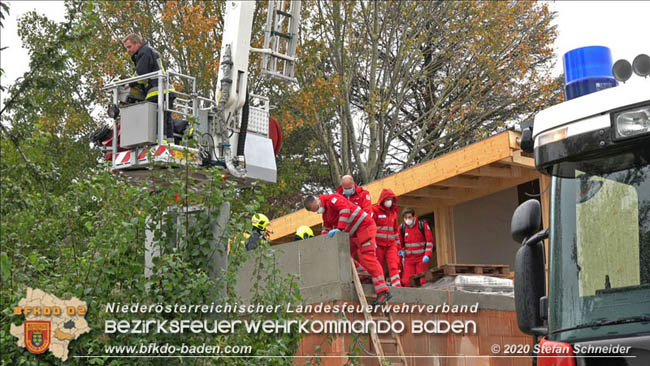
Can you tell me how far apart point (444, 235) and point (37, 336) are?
35.9 feet

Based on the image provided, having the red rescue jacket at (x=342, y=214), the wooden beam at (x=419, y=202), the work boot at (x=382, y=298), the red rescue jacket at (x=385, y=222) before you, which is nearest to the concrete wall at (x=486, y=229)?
the wooden beam at (x=419, y=202)

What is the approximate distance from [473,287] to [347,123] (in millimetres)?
11978

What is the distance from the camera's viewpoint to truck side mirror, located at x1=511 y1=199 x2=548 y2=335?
4.83 metres

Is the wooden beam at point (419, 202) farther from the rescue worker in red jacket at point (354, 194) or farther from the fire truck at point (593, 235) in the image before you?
the fire truck at point (593, 235)

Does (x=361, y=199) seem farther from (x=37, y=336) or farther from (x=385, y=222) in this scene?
(x=37, y=336)

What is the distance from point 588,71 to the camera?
536 centimetres

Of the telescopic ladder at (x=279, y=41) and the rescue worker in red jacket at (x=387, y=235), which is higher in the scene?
the telescopic ladder at (x=279, y=41)

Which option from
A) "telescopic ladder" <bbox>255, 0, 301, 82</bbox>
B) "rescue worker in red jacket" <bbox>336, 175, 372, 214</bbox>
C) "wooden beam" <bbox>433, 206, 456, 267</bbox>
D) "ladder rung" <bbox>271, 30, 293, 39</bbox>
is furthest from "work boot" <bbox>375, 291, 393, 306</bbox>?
"wooden beam" <bbox>433, 206, 456, 267</bbox>

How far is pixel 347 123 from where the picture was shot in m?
23.9

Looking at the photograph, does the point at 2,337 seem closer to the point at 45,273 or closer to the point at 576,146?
the point at 45,273

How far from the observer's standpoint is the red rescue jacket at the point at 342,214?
36.0ft

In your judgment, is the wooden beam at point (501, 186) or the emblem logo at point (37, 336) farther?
the wooden beam at point (501, 186)

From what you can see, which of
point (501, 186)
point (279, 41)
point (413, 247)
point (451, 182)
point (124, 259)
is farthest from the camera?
point (501, 186)

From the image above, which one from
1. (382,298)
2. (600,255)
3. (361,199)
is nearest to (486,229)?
(361,199)
